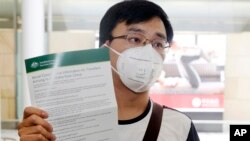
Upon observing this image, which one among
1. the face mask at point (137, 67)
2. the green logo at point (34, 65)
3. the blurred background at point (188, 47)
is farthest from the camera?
the blurred background at point (188, 47)

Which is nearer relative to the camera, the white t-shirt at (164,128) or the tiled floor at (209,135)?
the white t-shirt at (164,128)

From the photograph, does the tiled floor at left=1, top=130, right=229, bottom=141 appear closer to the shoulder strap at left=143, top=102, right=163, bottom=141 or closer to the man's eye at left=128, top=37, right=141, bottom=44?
the shoulder strap at left=143, top=102, right=163, bottom=141

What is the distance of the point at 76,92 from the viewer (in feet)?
2.89

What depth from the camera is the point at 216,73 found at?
250 centimetres

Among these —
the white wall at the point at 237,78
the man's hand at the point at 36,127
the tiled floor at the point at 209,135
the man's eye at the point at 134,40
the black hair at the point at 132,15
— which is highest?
the black hair at the point at 132,15

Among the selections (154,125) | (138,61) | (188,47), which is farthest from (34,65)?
(188,47)

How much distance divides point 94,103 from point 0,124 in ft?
6.67

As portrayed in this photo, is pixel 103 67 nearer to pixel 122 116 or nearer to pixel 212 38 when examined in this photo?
pixel 122 116

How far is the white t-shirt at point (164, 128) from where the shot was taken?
1145mm

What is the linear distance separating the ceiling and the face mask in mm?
A: 1389

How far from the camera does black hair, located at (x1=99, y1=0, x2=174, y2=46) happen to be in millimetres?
1149

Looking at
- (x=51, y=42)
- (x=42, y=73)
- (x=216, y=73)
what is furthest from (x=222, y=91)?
(x=42, y=73)

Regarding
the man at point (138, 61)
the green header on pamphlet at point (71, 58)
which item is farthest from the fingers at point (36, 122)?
the man at point (138, 61)

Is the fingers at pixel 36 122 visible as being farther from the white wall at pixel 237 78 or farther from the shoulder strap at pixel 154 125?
the white wall at pixel 237 78
